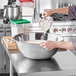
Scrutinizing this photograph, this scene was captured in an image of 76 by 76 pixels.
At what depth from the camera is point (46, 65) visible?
6.36 ft

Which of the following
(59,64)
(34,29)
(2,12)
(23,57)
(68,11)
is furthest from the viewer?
(2,12)

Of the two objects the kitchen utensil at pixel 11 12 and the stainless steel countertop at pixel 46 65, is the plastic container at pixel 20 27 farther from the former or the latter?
the kitchen utensil at pixel 11 12

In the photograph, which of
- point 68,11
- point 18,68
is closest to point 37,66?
point 18,68

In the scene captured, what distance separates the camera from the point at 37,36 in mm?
2475

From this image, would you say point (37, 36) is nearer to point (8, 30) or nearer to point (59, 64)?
point (59, 64)

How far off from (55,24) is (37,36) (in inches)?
Result: 51.7

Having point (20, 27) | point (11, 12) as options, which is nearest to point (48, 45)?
point (20, 27)

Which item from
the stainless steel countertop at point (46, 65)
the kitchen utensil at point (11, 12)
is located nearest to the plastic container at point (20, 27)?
the stainless steel countertop at point (46, 65)

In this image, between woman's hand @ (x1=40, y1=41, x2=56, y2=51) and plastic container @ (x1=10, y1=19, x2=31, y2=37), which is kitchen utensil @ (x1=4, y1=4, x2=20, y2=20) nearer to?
plastic container @ (x1=10, y1=19, x2=31, y2=37)

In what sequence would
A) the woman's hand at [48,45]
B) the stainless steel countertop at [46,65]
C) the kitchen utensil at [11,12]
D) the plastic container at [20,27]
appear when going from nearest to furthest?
the stainless steel countertop at [46,65] < the woman's hand at [48,45] < the plastic container at [20,27] < the kitchen utensil at [11,12]

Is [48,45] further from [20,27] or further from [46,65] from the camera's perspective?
[20,27]

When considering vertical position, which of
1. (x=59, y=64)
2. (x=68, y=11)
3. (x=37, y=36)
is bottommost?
(x=59, y=64)

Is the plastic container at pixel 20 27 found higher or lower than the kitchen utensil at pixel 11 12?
lower

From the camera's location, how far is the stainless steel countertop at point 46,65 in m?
1.79
